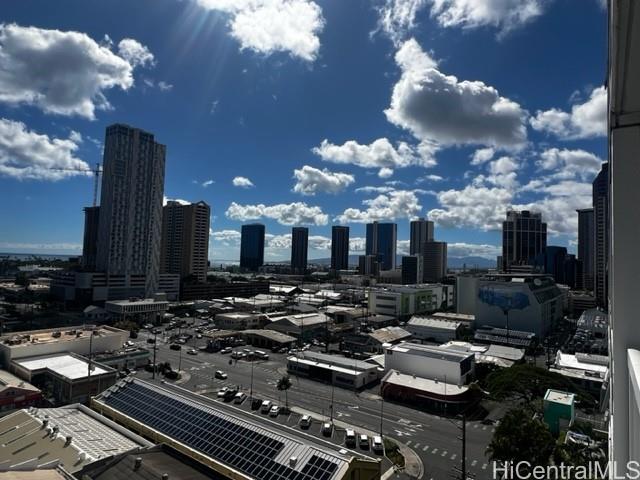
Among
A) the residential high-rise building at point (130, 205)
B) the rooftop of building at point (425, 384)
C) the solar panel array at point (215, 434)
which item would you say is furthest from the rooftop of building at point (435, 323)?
the residential high-rise building at point (130, 205)

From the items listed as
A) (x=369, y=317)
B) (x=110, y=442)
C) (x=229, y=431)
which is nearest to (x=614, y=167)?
(x=229, y=431)

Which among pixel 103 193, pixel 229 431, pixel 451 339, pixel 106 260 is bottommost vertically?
pixel 451 339

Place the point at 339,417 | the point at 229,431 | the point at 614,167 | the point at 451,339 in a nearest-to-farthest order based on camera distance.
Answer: the point at 614,167 → the point at 229,431 → the point at 339,417 → the point at 451,339

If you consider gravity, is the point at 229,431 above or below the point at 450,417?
above

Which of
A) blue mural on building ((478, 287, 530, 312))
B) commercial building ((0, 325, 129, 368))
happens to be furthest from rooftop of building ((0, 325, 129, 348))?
blue mural on building ((478, 287, 530, 312))

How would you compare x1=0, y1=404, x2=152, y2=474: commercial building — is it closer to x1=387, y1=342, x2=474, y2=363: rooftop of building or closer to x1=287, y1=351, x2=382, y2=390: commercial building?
x1=287, y1=351, x2=382, y2=390: commercial building

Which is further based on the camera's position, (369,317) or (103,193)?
(103,193)

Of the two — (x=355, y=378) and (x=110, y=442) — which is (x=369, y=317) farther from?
(x=110, y=442)
